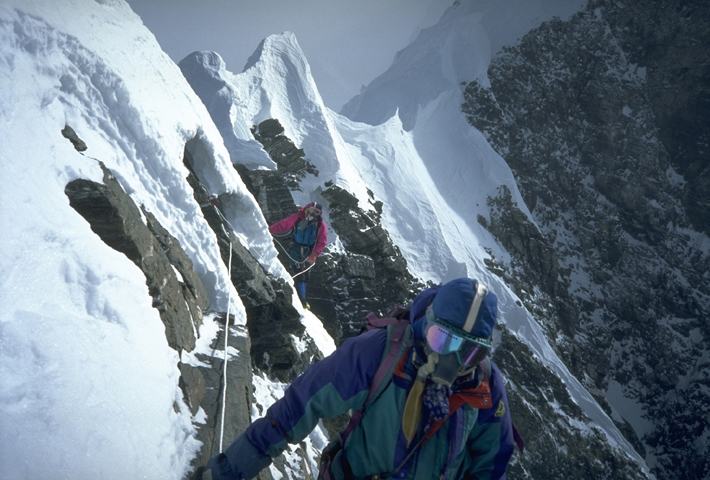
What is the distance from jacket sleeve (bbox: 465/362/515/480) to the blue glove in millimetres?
1098

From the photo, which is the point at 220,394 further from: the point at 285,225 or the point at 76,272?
the point at 285,225

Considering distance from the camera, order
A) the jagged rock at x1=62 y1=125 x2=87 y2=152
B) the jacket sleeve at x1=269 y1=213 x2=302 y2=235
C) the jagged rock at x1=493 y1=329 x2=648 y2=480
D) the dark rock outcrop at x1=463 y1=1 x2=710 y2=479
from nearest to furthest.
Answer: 1. the jagged rock at x1=62 y1=125 x2=87 y2=152
2. the jacket sleeve at x1=269 y1=213 x2=302 y2=235
3. the jagged rock at x1=493 y1=329 x2=648 y2=480
4. the dark rock outcrop at x1=463 y1=1 x2=710 y2=479

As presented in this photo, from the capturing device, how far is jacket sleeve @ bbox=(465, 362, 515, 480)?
205cm

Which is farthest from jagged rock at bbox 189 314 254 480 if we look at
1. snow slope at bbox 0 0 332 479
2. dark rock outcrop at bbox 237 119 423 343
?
dark rock outcrop at bbox 237 119 423 343

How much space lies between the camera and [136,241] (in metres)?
2.94

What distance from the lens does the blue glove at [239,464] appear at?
1.83 metres

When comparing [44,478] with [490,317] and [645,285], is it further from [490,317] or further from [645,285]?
[645,285]

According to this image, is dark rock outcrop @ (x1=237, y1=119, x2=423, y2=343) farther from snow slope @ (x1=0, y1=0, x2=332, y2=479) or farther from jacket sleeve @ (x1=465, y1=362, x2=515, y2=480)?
jacket sleeve @ (x1=465, y1=362, x2=515, y2=480)

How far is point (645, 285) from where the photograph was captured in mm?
26500

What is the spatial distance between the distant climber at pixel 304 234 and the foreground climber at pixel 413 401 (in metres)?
6.10

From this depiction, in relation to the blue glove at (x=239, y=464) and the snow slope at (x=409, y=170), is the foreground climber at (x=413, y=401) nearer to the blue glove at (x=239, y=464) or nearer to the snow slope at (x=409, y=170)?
the blue glove at (x=239, y=464)

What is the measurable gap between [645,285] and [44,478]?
32.7 meters

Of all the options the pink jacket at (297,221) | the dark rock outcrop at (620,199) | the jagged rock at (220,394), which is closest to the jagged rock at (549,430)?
the dark rock outcrop at (620,199)

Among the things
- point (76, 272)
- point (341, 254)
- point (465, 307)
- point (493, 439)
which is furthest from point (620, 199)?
point (76, 272)
